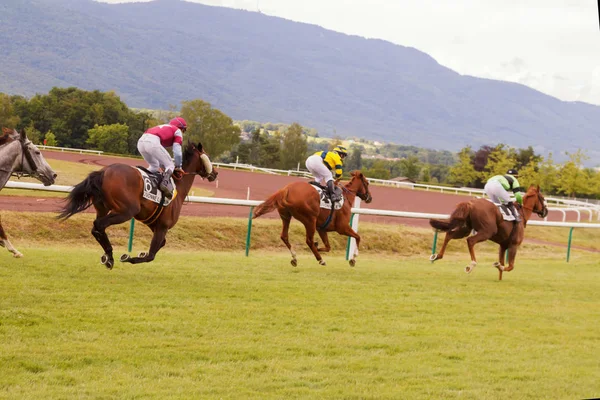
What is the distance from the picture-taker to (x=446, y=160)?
198 metres

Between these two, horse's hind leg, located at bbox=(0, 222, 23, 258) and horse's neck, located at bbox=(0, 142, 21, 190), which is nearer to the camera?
horse's neck, located at bbox=(0, 142, 21, 190)

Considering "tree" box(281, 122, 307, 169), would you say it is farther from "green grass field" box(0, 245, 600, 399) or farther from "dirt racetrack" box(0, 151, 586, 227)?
"green grass field" box(0, 245, 600, 399)

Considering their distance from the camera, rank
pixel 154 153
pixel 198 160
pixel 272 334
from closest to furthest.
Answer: pixel 272 334
pixel 154 153
pixel 198 160

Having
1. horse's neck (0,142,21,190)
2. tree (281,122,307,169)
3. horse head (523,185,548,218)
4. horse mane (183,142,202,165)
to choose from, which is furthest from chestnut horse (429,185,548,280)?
tree (281,122,307,169)

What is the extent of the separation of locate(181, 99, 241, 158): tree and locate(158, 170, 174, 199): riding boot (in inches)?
1244

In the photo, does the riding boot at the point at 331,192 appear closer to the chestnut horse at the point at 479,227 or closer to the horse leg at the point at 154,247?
the chestnut horse at the point at 479,227

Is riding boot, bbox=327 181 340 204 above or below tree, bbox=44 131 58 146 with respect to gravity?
below

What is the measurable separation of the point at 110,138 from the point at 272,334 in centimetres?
3029

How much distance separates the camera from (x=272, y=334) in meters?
7.76

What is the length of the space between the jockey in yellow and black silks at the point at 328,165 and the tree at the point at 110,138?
82.0ft

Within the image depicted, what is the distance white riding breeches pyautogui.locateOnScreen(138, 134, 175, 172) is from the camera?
972cm

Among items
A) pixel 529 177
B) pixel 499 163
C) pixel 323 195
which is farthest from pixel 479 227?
pixel 499 163

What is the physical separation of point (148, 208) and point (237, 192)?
21340 millimetres

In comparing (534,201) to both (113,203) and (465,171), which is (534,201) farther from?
(465,171)
